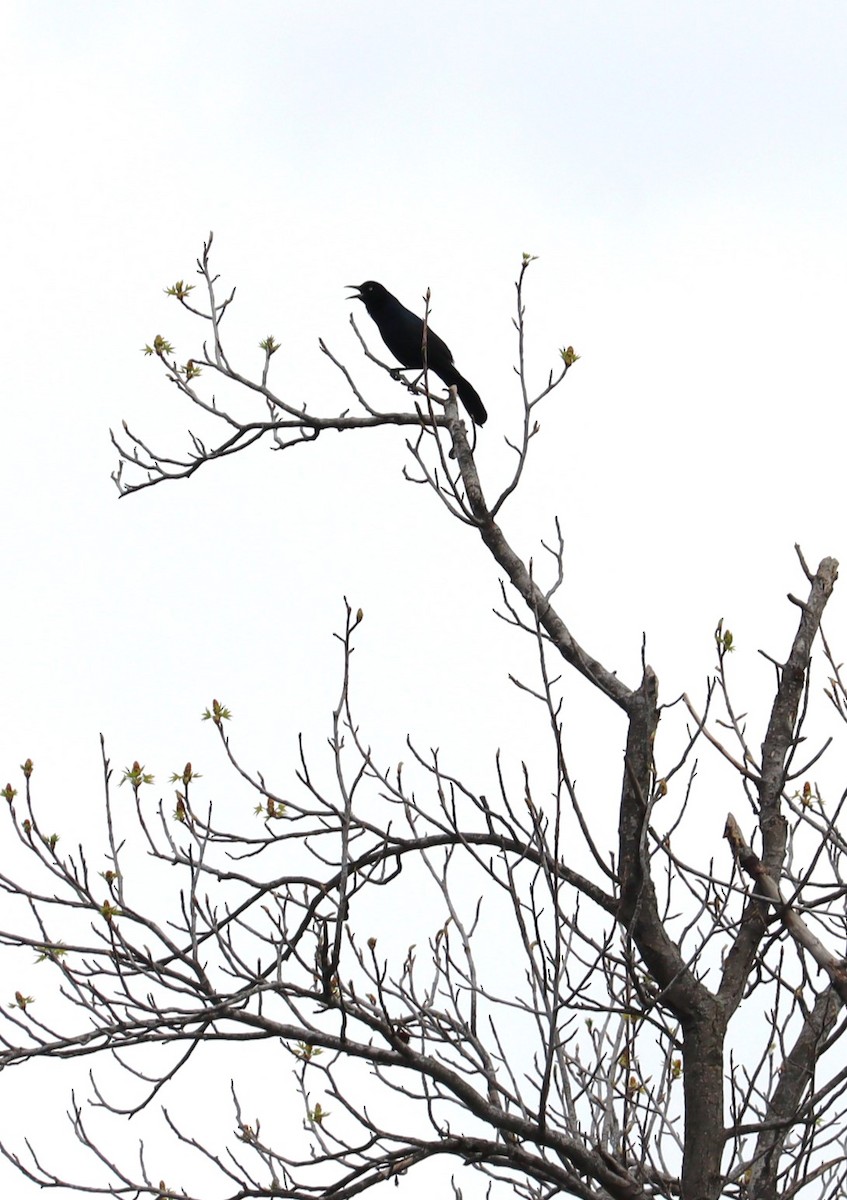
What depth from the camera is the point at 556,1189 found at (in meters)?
4.31

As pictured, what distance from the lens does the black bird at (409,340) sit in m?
8.45

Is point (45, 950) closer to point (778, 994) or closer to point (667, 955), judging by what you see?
point (667, 955)

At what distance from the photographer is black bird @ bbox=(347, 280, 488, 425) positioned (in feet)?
27.7

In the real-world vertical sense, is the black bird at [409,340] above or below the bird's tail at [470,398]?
above

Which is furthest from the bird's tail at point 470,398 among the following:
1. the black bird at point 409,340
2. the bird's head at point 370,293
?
the bird's head at point 370,293

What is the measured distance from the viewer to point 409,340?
8.96 m

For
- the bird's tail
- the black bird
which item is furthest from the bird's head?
the bird's tail

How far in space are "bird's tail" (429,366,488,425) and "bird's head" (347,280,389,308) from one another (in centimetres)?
149

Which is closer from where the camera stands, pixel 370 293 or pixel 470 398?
→ pixel 470 398

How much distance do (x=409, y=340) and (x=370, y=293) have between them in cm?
106

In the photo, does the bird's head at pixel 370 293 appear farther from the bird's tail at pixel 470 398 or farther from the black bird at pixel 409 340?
the bird's tail at pixel 470 398

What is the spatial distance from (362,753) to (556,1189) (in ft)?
4.84

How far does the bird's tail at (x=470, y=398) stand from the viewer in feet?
27.4

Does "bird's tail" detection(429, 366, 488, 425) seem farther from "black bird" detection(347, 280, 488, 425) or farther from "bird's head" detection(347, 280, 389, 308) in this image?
"bird's head" detection(347, 280, 389, 308)
